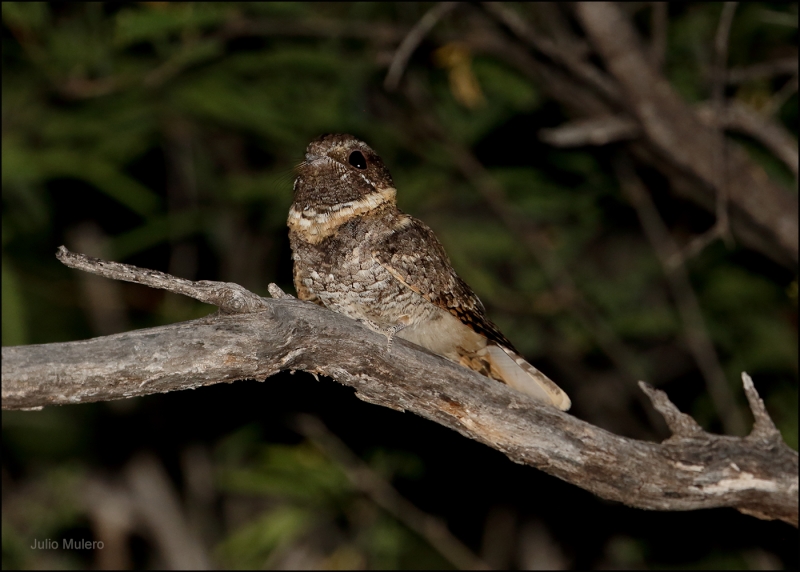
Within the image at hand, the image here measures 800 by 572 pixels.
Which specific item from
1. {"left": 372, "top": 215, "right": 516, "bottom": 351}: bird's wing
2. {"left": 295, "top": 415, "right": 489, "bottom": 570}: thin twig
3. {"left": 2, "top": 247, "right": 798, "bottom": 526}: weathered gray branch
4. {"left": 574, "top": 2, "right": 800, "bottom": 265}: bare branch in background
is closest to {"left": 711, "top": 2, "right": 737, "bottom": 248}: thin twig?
{"left": 574, "top": 2, "right": 800, "bottom": 265}: bare branch in background

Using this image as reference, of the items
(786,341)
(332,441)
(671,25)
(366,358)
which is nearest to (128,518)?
(332,441)

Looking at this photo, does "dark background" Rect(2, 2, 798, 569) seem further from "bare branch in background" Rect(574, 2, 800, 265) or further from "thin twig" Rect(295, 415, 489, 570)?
"bare branch in background" Rect(574, 2, 800, 265)

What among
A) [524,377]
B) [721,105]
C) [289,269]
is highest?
[289,269]

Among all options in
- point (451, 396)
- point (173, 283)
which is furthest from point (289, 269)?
point (173, 283)

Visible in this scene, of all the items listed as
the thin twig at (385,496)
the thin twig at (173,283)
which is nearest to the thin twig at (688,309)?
the thin twig at (385,496)

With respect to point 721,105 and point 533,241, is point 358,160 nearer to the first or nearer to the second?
point 721,105

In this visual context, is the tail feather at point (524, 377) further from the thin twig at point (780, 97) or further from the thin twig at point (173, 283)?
the thin twig at point (780, 97)

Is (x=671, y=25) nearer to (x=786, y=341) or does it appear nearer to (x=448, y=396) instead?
(x=786, y=341)
